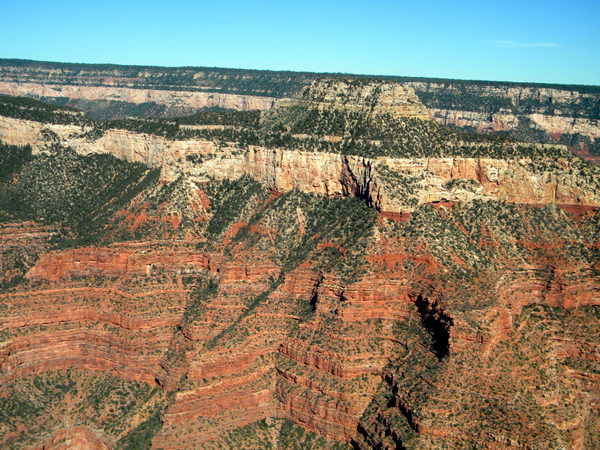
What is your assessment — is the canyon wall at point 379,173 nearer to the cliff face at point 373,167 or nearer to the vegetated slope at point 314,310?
the cliff face at point 373,167

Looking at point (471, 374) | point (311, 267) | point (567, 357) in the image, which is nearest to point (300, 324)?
point (311, 267)

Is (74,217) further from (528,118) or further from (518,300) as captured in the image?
(528,118)

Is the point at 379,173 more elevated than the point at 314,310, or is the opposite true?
the point at 379,173

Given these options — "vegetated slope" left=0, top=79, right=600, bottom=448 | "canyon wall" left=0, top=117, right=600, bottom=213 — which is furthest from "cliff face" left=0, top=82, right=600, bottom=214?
"vegetated slope" left=0, top=79, right=600, bottom=448

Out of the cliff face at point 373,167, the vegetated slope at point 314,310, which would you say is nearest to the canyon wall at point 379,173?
the cliff face at point 373,167

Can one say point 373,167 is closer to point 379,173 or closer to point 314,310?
point 379,173

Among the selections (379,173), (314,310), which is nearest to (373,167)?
(379,173)

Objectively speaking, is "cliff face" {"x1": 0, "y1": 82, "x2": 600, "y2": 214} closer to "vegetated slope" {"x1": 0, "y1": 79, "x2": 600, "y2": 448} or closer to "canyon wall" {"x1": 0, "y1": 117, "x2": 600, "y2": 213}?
"canyon wall" {"x1": 0, "y1": 117, "x2": 600, "y2": 213}

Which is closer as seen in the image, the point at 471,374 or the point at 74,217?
the point at 471,374
